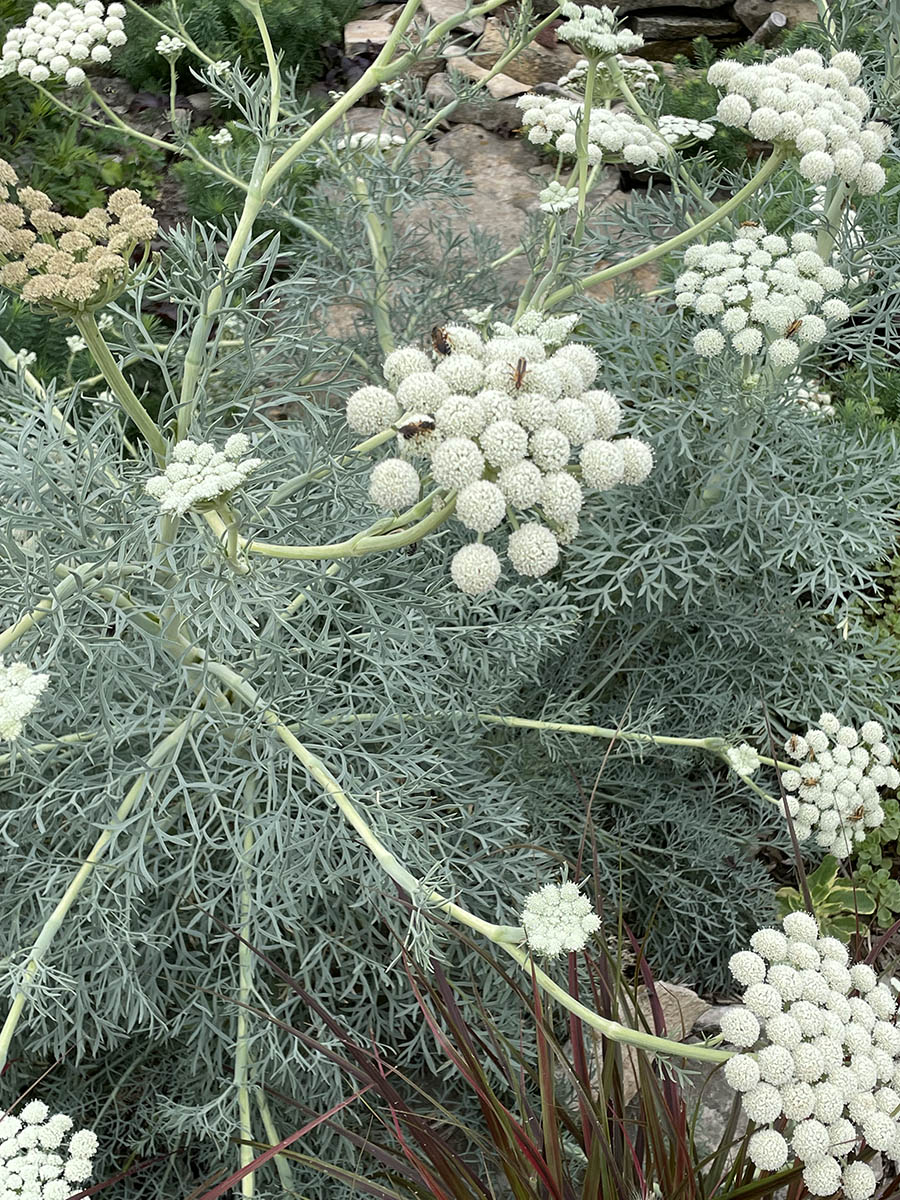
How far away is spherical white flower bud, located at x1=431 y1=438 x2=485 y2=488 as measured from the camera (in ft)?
4.94

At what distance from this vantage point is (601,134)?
2896 mm

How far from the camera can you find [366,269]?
3098mm

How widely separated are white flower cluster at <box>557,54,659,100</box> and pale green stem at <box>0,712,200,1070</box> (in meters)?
1.89

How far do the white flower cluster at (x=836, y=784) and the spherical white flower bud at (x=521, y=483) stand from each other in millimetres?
1259

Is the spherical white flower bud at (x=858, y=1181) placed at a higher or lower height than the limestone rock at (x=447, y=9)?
lower

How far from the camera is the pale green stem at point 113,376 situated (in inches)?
66.8

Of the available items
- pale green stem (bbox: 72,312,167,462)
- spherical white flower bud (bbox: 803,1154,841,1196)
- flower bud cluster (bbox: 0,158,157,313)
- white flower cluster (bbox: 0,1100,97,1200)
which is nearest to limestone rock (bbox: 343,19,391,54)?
flower bud cluster (bbox: 0,158,157,313)

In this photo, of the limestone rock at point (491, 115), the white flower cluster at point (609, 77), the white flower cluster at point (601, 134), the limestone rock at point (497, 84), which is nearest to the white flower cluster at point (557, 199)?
the white flower cluster at point (601, 134)

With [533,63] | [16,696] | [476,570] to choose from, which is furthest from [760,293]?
[533,63]

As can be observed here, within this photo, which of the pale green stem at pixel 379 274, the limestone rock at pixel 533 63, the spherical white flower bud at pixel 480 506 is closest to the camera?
the spherical white flower bud at pixel 480 506

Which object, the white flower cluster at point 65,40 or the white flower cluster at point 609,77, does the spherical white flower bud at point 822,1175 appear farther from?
A: the white flower cluster at point 65,40

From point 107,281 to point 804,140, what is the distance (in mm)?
1701

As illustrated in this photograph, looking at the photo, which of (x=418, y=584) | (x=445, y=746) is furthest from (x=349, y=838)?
(x=418, y=584)

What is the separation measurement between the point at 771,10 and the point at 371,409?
19.8ft
